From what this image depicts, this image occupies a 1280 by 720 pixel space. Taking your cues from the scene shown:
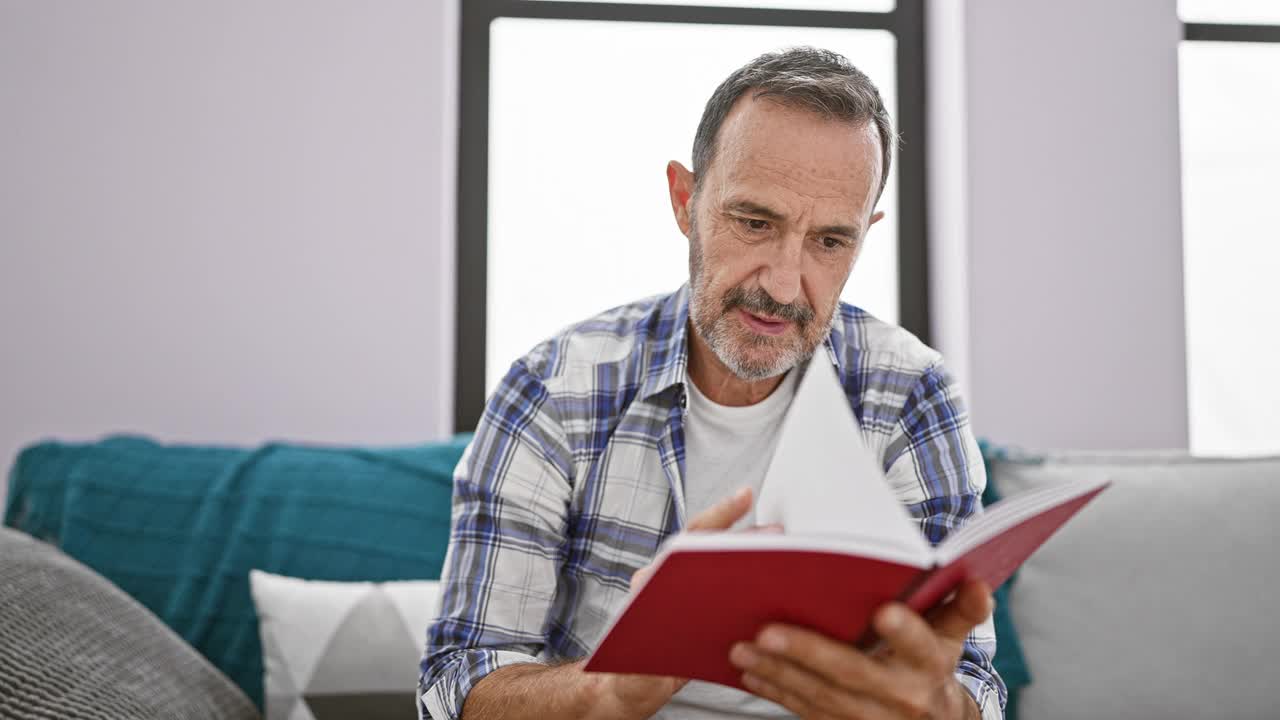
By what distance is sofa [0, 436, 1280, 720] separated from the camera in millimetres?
1532

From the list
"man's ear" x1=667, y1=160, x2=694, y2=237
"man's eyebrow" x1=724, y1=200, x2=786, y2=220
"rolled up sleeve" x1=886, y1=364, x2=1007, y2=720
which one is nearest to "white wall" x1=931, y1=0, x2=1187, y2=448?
"rolled up sleeve" x1=886, y1=364, x2=1007, y2=720

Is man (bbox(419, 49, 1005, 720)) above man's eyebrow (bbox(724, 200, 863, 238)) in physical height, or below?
below

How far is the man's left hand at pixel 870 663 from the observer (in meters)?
0.63

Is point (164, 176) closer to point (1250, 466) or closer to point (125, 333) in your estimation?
point (125, 333)

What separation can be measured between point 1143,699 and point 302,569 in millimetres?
1341

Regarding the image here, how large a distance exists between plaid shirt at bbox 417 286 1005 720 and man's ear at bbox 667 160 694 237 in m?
0.10

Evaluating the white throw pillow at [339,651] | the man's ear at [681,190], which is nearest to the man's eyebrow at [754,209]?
the man's ear at [681,190]

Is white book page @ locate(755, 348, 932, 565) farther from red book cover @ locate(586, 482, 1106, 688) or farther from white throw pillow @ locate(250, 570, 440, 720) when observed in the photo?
white throw pillow @ locate(250, 570, 440, 720)

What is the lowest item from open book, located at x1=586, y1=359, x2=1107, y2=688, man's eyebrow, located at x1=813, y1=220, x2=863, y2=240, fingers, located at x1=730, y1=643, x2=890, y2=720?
fingers, located at x1=730, y1=643, x2=890, y2=720

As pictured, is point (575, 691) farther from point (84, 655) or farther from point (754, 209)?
point (84, 655)

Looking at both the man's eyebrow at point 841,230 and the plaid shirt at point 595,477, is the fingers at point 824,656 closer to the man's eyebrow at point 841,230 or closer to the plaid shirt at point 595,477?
the plaid shirt at point 595,477

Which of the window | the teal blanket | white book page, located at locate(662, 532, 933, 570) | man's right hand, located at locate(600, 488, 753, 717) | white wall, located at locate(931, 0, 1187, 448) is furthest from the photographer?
the window

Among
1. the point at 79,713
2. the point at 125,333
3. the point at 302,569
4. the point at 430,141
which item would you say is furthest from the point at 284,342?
the point at 79,713

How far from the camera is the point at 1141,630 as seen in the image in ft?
5.11
